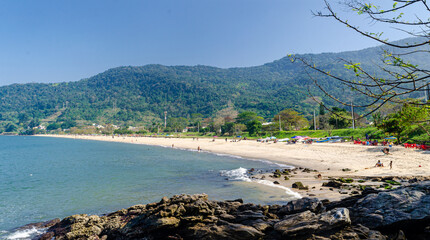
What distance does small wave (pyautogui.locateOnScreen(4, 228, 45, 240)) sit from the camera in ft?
38.8

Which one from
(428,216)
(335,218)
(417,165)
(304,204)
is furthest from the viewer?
(417,165)

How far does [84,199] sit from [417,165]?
93.7 ft

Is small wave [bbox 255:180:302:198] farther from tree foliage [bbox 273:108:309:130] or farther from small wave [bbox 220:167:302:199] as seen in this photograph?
tree foliage [bbox 273:108:309:130]

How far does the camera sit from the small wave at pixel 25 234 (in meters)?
11.8

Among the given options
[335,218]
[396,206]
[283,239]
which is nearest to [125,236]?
[283,239]

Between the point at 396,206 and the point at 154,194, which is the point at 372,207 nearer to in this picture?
the point at 396,206

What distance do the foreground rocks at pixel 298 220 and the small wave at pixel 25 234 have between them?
446 centimetres

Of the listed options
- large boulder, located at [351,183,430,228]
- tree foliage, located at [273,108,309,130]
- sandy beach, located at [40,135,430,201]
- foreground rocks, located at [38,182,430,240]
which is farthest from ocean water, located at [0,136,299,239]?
tree foliage, located at [273,108,309,130]

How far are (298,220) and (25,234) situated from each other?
13351mm

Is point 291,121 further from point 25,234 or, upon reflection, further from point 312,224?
point 312,224

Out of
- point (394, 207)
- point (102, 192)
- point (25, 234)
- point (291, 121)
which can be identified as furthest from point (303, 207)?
point (291, 121)

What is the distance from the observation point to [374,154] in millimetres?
29328

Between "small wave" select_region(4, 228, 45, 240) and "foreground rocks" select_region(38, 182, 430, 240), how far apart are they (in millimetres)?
4457

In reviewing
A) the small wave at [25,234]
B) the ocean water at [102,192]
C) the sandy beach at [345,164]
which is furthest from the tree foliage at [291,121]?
the small wave at [25,234]
